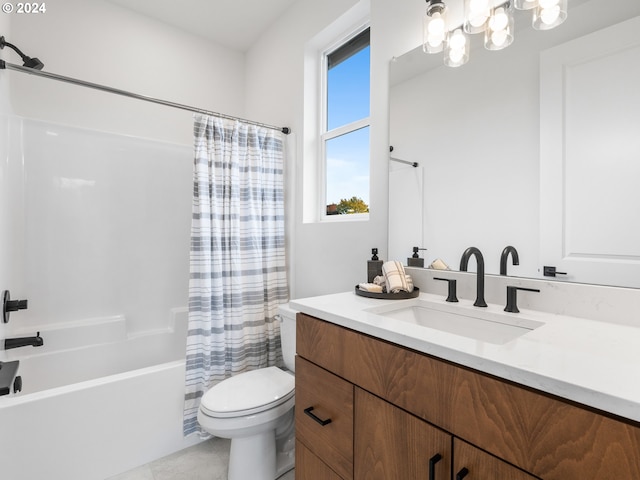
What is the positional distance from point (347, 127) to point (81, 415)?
204 cm

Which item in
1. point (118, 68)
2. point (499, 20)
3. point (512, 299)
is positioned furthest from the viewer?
point (118, 68)

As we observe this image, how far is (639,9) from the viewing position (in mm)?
887

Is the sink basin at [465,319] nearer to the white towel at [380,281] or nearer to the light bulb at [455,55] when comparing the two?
the white towel at [380,281]

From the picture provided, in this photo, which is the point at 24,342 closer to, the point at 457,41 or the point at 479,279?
the point at 479,279

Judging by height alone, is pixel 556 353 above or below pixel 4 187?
below

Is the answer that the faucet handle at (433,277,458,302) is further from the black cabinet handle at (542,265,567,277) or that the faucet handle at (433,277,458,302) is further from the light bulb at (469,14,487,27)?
the light bulb at (469,14,487,27)

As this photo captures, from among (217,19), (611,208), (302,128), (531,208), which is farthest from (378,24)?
(217,19)

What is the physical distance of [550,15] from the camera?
1.04 m

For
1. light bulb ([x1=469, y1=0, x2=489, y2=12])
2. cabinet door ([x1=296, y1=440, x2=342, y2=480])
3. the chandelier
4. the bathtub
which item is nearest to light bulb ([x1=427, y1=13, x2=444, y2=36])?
the chandelier

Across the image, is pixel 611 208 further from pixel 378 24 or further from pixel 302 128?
pixel 302 128

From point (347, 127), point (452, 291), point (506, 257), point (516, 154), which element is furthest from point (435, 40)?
point (452, 291)

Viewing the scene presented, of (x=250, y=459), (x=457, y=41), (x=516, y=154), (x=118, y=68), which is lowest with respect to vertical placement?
(x=250, y=459)

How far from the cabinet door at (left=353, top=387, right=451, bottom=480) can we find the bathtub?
1232 millimetres

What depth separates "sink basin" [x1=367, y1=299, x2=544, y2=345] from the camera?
0.98m
